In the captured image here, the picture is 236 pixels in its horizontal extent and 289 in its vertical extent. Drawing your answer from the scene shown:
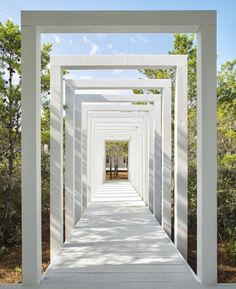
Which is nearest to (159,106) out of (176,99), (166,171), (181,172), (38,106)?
(166,171)

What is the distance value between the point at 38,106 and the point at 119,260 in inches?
102

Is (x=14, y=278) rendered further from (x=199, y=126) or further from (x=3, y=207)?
(x=199, y=126)

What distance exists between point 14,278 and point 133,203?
6.33 metres

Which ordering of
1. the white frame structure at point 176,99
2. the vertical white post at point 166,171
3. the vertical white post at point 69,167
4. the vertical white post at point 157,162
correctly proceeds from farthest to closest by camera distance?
the vertical white post at point 157,162 < the vertical white post at point 166,171 < the vertical white post at point 69,167 < the white frame structure at point 176,99

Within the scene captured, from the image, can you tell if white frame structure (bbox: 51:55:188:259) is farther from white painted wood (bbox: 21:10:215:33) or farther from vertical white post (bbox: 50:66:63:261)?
white painted wood (bbox: 21:10:215:33)

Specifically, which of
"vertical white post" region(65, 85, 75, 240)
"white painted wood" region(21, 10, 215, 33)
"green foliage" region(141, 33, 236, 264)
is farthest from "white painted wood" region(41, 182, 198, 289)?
"white painted wood" region(21, 10, 215, 33)

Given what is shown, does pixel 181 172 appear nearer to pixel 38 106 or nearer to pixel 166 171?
pixel 166 171

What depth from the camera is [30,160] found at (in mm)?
4113

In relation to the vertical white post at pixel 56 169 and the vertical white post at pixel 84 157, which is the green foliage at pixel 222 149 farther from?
the vertical white post at pixel 56 169

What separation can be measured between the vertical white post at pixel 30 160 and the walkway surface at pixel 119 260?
33 cm

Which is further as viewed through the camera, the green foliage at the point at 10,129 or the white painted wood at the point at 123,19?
the green foliage at the point at 10,129

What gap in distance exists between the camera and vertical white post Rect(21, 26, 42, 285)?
161 inches

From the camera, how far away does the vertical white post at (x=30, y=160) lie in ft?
13.4

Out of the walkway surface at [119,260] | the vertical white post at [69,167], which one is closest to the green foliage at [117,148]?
the walkway surface at [119,260]
